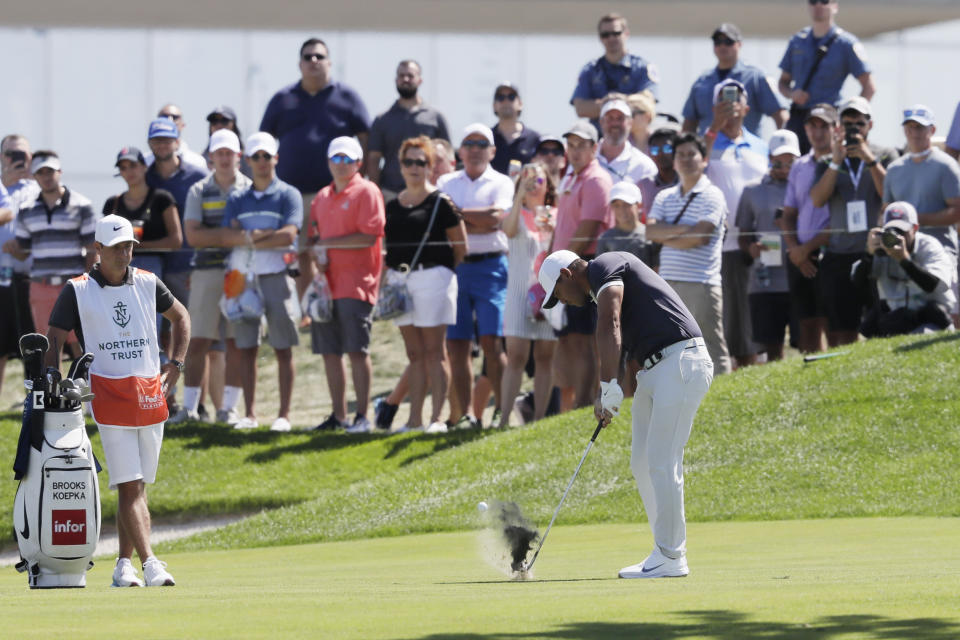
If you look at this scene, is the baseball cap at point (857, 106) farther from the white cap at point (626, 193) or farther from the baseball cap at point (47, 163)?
the baseball cap at point (47, 163)

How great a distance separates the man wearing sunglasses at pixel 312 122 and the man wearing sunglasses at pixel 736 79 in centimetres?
356

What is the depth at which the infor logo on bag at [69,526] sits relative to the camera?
9297 millimetres

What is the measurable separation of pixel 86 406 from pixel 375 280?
135 inches

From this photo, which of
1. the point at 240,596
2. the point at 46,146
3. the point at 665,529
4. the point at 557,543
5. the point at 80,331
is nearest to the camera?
the point at 240,596

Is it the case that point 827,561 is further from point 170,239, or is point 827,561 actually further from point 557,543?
point 170,239

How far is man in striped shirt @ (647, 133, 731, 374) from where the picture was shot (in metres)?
14.6

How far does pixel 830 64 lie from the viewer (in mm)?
17406

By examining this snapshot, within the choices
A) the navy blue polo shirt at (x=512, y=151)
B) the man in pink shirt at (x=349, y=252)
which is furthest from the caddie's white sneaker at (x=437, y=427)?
the navy blue polo shirt at (x=512, y=151)

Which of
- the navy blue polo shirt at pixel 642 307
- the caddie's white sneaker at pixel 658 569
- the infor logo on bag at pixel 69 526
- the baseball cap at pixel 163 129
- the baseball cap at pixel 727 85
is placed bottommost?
the caddie's white sneaker at pixel 658 569

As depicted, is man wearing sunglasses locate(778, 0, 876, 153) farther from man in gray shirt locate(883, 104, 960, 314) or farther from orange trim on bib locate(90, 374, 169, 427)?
orange trim on bib locate(90, 374, 169, 427)

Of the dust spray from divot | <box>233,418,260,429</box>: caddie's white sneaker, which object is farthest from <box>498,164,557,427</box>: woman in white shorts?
the dust spray from divot

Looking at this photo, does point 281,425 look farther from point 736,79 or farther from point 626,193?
point 736,79

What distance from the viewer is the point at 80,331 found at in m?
9.69

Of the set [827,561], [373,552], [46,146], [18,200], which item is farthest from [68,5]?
[827,561]
